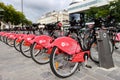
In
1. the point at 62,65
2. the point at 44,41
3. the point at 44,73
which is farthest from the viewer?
the point at 44,41

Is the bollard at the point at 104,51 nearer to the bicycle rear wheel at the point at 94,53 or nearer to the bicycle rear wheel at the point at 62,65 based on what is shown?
the bicycle rear wheel at the point at 94,53

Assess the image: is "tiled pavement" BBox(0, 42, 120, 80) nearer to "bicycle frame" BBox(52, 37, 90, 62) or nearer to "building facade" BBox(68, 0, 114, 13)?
"bicycle frame" BBox(52, 37, 90, 62)

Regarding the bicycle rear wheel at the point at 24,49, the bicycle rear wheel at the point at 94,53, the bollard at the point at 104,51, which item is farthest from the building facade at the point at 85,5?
the bollard at the point at 104,51

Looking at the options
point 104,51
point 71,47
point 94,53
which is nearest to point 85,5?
point 94,53

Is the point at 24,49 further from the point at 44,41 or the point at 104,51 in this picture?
the point at 104,51

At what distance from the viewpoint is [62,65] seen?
10.4 feet

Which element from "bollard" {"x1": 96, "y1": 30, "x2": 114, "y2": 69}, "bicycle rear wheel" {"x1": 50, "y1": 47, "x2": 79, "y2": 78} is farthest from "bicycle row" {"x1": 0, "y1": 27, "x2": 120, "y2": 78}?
"bollard" {"x1": 96, "y1": 30, "x2": 114, "y2": 69}

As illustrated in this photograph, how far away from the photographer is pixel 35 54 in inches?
154

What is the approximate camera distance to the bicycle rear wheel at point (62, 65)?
2.78 metres

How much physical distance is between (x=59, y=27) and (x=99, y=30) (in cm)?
122

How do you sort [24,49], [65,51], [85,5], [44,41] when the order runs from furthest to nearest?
[85,5]
[24,49]
[44,41]
[65,51]

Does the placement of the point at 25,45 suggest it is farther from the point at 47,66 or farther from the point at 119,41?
the point at 119,41

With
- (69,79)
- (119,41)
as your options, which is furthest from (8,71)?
(119,41)

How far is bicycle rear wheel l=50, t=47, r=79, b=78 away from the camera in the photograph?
2783 mm
